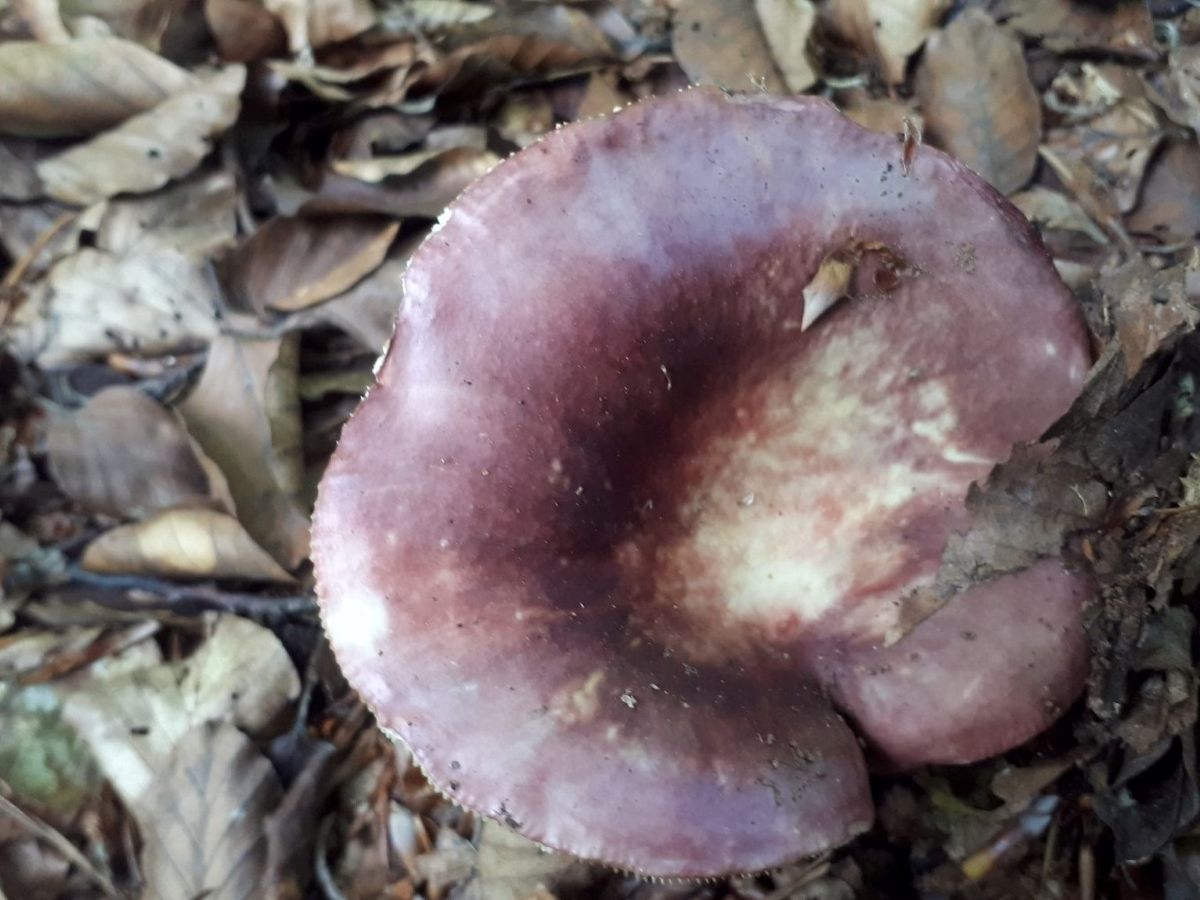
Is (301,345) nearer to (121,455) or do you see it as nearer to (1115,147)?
(121,455)

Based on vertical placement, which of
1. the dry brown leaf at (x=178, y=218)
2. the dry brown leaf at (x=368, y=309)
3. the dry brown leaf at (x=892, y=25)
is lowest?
the dry brown leaf at (x=368, y=309)

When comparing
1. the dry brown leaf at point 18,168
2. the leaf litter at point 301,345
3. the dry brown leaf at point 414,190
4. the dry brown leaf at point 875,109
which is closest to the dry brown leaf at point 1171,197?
the leaf litter at point 301,345

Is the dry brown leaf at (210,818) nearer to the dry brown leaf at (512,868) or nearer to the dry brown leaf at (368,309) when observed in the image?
the dry brown leaf at (512,868)

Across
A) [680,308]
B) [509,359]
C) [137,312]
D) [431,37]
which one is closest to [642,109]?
[680,308]

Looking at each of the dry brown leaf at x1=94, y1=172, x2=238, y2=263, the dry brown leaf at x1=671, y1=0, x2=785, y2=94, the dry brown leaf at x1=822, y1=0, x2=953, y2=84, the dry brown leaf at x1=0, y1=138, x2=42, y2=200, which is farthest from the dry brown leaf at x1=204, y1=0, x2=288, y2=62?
the dry brown leaf at x1=822, y1=0, x2=953, y2=84

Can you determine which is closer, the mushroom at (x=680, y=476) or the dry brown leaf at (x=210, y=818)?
Result: the mushroom at (x=680, y=476)

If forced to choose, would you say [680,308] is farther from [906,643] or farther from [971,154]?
[971,154]

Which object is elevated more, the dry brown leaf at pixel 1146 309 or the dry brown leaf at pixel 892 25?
the dry brown leaf at pixel 892 25

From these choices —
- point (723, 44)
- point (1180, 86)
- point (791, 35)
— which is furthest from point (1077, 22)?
point (723, 44)
